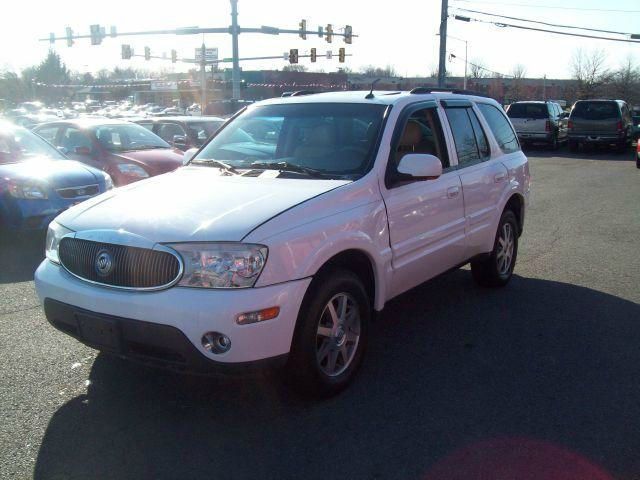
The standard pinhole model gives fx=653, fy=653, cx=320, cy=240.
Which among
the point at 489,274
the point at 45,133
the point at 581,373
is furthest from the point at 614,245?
the point at 45,133

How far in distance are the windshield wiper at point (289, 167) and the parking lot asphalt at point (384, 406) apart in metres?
1.40

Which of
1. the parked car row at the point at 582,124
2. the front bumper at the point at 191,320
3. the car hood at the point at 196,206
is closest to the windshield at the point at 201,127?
the car hood at the point at 196,206

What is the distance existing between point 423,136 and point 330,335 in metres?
1.97

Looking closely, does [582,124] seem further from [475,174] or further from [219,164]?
[219,164]

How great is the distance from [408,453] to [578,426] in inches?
41.5

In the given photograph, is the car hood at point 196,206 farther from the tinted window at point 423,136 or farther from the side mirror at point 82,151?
the side mirror at point 82,151

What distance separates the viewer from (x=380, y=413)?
3.87m

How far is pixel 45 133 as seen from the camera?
11922 mm

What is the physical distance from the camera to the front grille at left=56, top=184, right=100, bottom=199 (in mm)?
8062

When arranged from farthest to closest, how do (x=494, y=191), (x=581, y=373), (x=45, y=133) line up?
(x=45, y=133) → (x=494, y=191) → (x=581, y=373)

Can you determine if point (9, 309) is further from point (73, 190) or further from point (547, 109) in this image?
point (547, 109)

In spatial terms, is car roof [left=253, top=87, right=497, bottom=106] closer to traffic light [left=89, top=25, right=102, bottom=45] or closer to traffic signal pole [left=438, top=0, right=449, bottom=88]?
traffic signal pole [left=438, top=0, right=449, bottom=88]

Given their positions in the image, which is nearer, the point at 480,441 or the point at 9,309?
the point at 480,441

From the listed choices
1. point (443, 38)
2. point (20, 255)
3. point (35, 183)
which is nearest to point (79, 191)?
point (35, 183)
